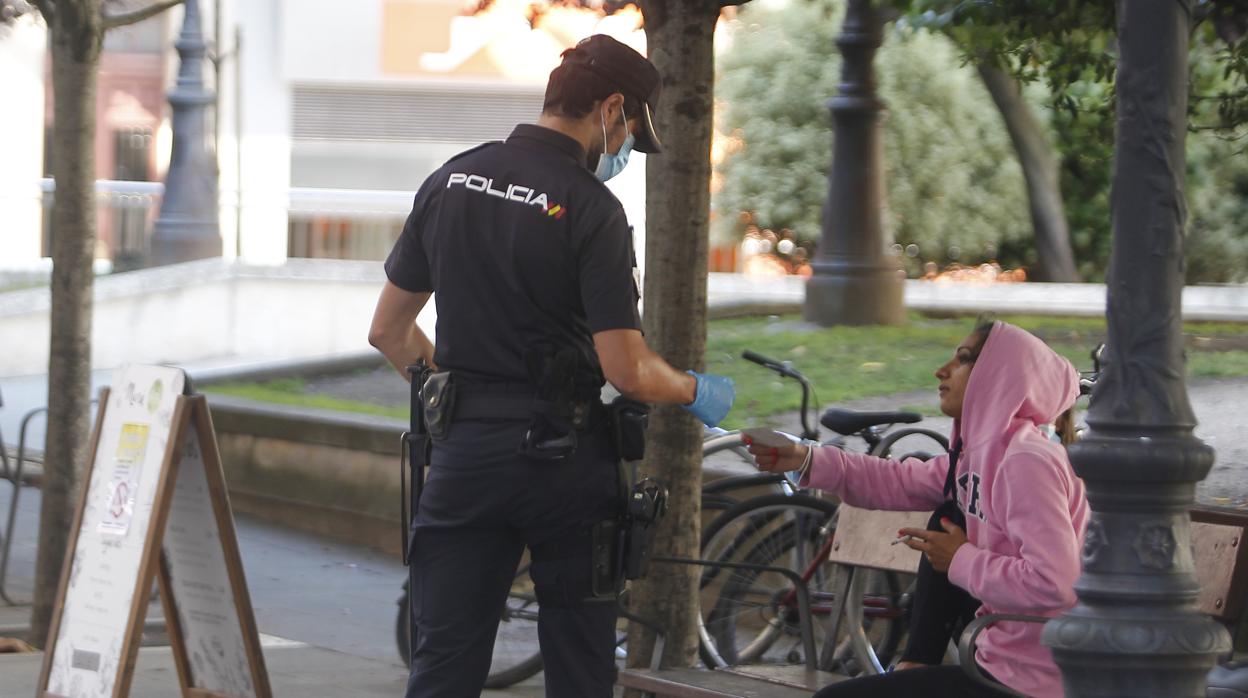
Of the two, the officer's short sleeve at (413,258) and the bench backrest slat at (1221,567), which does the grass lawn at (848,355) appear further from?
the officer's short sleeve at (413,258)

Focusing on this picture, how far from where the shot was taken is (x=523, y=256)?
13.4 feet

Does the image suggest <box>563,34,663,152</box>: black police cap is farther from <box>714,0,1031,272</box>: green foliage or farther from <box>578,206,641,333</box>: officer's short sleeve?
<box>714,0,1031,272</box>: green foliage

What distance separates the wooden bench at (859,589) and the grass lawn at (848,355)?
Result: 5.20m

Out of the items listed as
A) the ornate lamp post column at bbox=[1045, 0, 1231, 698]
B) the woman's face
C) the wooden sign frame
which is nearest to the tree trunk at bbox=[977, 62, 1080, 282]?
the wooden sign frame

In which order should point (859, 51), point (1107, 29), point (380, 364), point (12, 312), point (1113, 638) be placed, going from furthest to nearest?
1. point (12, 312)
2. point (380, 364)
3. point (859, 51)
4. point (1107, 29)
5. point (1113, 638)

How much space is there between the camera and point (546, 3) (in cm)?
1144

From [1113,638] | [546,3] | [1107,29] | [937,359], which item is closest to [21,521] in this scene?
[546,3]

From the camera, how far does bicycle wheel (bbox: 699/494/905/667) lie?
21.3 feet

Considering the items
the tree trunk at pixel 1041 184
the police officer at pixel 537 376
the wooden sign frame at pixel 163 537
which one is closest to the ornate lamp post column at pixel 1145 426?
the police officer at pixel 537 376

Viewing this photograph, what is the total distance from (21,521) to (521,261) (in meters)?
7.65

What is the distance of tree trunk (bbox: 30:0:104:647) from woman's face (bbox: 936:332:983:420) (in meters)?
3.97

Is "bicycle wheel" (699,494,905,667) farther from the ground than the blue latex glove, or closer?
closer

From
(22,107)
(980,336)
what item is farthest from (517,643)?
(22,107)

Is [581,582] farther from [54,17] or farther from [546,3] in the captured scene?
[546,3]
